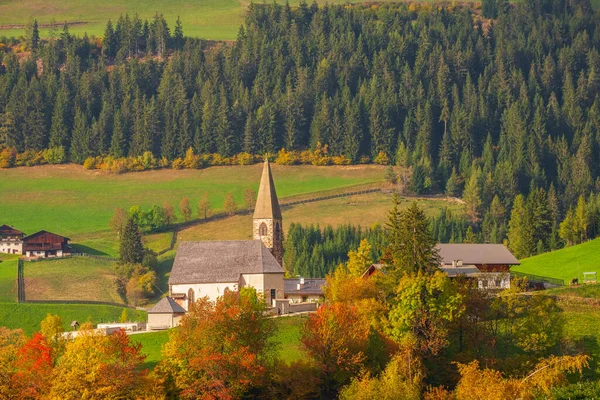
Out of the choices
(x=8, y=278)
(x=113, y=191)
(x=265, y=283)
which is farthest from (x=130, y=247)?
(x=265, y=283)

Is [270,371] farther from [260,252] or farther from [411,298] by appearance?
[260,252]

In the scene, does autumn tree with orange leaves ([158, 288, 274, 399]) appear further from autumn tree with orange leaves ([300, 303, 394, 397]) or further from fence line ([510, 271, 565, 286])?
fence line ([510, 271, 565, 286])

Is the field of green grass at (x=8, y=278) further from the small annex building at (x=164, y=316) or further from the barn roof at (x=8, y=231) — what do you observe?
the small annex building at (x=164, y=316)

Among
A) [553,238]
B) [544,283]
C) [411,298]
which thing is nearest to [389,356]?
[411,298]

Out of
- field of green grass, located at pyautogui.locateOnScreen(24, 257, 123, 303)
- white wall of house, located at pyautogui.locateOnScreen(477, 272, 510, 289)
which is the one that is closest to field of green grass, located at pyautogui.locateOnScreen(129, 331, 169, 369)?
white wall of house, located at pyautogui.locateOnScreen(477, 272, 510, 289)

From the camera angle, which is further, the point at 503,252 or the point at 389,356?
the point at 503,252

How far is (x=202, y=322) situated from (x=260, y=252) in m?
24.9

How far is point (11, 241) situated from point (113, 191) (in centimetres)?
3256

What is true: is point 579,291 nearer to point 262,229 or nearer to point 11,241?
point 262,229

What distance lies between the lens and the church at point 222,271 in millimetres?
111062

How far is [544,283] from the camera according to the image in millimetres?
110812

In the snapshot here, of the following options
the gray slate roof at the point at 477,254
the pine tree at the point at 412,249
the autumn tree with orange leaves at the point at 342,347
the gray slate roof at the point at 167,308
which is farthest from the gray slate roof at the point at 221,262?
the autumn tree with orange leaves at the point at 342,347

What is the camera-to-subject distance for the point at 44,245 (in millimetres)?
161875

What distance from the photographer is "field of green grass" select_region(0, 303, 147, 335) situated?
12875cm
